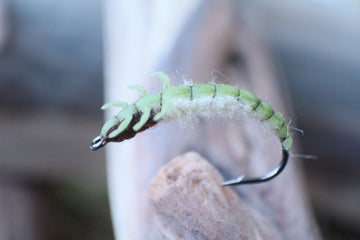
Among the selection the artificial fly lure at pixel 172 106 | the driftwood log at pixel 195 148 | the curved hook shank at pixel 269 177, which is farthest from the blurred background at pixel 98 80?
the artificial fly lure at pixel 172 106

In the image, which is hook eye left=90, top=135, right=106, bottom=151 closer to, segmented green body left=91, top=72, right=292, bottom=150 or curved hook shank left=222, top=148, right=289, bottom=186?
segmented green body left=91, top=72, right=292, bottom=150

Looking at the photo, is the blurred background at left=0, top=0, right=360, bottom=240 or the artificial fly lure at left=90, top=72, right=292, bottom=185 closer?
the artificial fly lure at left=90, top=72, right=292, bottom=185

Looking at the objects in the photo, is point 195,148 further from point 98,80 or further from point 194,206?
point 98,80

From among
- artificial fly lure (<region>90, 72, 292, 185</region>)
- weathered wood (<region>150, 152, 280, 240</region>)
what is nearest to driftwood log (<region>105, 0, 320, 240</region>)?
weathered wood (<region>150, 152, 280, 240</region>)

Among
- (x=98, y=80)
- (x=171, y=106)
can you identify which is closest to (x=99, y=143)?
(x=171, y=106)

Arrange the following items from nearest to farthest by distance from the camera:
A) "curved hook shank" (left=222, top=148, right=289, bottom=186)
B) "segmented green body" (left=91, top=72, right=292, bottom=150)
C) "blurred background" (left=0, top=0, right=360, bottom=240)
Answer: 1. "segmented green body" (left=91, top=72, right=292, bottom=150)
2. "curved hook shank" (left=222, top=148, right=289, bottom=186)
3. "blurred background" (left=0, top=0, right=360, bottom=240)

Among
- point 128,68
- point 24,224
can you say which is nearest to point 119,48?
point 128,68

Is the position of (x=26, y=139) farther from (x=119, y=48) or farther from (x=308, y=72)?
(x=308, y=72)
